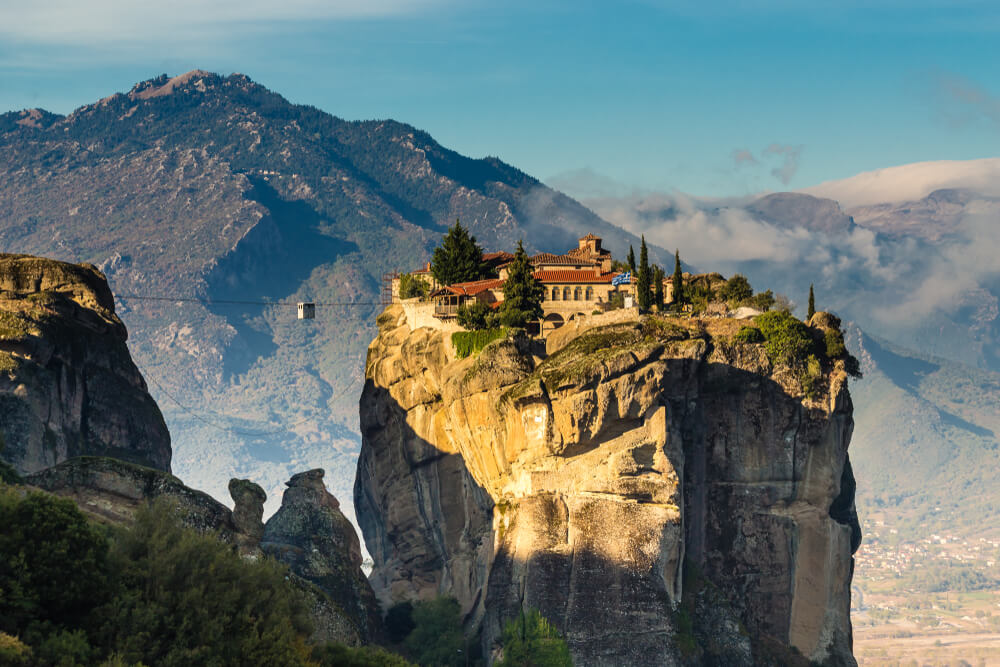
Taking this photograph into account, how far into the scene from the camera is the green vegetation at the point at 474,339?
13662cm

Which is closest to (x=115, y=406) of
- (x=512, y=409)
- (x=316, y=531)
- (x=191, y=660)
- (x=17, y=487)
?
(x=316, y=531)

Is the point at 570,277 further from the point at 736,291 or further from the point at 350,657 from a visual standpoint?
the point at 350,657

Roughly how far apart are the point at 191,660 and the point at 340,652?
14148 mm

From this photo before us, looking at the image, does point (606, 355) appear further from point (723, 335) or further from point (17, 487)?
point (17, 487)

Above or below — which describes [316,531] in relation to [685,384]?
below

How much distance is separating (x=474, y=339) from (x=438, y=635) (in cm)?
2577

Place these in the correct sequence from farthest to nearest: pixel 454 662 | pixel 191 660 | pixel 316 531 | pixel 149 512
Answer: pixel 316 531 < pixel 454 662 < pixel 149 512 < pixel 191 660

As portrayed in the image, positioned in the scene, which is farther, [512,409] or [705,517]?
[705,517]

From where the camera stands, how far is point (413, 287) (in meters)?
160

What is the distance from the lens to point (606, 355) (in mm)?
121875

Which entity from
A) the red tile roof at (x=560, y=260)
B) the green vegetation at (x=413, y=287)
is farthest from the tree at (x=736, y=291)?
the green vegetation at (x=413, y=287)

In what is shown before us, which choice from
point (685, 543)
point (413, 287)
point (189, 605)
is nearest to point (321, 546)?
point (685, 543)

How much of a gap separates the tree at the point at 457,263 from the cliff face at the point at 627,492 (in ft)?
22.8

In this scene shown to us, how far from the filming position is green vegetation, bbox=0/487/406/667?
67062 millimetres
